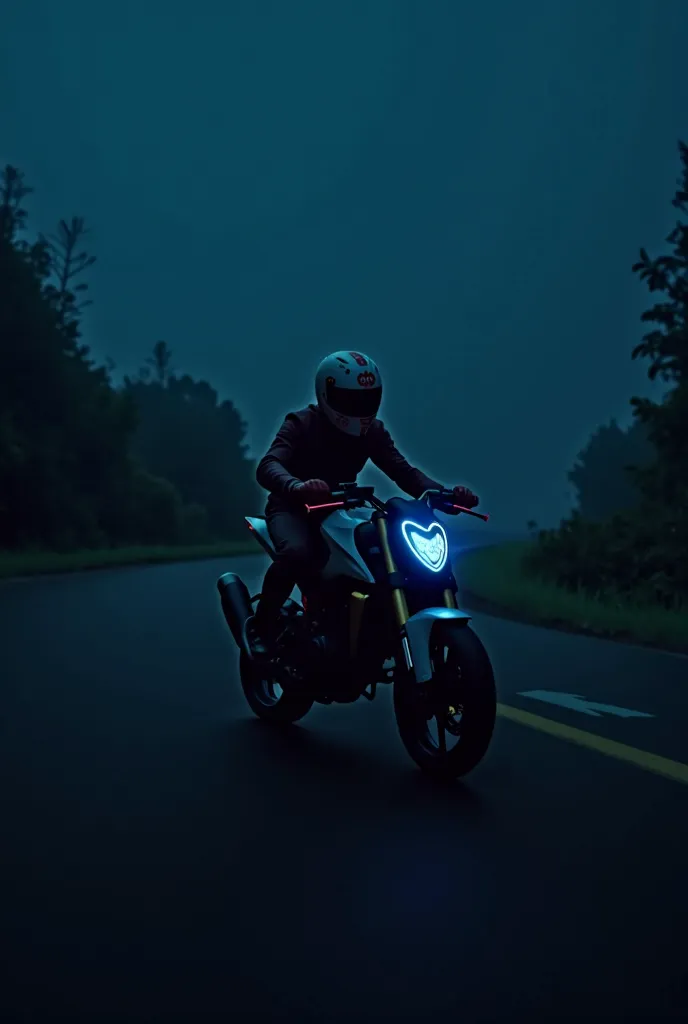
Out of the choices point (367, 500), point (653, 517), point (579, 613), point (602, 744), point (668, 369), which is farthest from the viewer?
point (668, 369)

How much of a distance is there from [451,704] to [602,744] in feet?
4.58

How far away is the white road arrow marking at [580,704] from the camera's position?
269 inches

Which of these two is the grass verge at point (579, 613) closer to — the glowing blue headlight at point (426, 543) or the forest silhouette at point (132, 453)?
the forest silhouette at point (132, 453)

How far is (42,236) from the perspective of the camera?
4512cm

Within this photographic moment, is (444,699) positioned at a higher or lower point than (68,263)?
lower

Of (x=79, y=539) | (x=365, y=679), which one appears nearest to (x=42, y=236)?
(x=79, y=539)

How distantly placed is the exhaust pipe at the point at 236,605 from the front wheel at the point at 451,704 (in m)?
1.74

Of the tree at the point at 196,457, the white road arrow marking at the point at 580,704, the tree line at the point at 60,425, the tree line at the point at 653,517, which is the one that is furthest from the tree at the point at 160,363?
the white road arrow marking at the point at 580,704

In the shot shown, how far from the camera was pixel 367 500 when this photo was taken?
5383mm

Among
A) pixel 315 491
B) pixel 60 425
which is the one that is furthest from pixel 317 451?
pixel 60 425

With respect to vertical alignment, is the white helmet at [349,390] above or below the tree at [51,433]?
below

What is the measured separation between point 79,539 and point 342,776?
35.0m

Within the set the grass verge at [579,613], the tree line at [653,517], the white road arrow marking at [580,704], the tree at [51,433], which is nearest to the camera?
the white road arrow marking at [580,704]

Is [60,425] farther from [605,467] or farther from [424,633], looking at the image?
[605,467]
